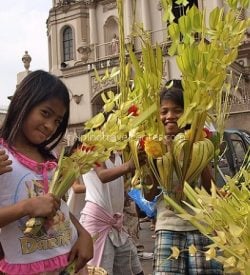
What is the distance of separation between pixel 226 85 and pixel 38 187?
2.66 ft

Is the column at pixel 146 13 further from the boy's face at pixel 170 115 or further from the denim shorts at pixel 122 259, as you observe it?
the boy's face at pixel 170 115

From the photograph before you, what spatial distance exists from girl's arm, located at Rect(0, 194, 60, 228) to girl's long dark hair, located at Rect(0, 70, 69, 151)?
0.32 metres

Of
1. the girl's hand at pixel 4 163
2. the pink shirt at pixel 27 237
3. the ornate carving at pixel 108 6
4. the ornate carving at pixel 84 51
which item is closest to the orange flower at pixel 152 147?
the pink shirt at pixel 27 237

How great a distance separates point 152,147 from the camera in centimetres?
199

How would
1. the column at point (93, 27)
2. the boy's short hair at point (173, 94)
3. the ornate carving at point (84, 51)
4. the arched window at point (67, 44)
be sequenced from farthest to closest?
the arched window at point (67, 44), the column at point (93, 27), the ornate carving at point (84, 51), the boy's short hair at point (173, 94)

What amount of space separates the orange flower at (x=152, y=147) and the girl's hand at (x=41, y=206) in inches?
19.1

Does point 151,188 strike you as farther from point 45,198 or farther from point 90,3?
point 90,3

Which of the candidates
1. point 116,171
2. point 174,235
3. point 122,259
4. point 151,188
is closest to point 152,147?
point 151,188

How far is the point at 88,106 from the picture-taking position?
69.9 feet

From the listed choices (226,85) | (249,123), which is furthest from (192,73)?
(249,123)

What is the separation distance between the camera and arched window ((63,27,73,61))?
94.0ft

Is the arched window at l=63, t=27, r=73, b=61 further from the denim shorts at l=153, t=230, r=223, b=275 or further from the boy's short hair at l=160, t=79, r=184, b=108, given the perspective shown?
the denim shorts at l=153, t=230, r=223, b=275

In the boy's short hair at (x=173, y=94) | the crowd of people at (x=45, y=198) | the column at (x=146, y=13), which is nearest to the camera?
the crowd of people at (x=45, y=198)

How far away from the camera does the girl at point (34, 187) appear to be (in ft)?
5.59
